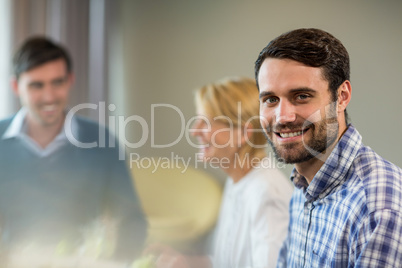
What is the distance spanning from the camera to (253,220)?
1.34 meters

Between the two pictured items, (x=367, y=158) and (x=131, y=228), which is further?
(x=131, y=228)

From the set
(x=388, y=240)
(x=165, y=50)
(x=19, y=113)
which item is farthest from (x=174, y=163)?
(x=388, y=240)

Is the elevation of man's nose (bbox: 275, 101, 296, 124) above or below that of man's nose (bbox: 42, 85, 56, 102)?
above

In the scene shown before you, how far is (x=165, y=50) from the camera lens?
55.1 inches

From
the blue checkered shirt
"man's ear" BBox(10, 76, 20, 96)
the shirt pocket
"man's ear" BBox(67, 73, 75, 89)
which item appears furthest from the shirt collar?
"man's ear" BBox(10, 76, 20, 96)

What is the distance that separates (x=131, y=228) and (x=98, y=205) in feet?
0.37

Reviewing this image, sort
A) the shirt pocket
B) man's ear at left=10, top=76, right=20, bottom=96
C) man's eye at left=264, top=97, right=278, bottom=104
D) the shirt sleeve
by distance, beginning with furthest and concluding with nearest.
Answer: man's ear at left=10, top=76, right=20, bottom=96
man's eye at left=264, top=97, right=278, bottom=104
the shirt pocket
the shirt sleeve

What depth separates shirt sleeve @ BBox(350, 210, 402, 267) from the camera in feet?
2.85

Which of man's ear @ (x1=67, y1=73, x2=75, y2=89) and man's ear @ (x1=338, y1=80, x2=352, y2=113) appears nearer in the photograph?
man's ear @ (x1=338, y1=80, x2=352, y2=113)

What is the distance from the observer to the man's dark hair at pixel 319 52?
1042mm

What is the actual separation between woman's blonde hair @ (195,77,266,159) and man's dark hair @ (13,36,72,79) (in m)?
0.39

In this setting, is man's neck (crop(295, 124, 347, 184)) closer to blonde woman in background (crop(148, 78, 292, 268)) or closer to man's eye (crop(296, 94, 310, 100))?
man's eye (crop(296, 94, 310, 100))

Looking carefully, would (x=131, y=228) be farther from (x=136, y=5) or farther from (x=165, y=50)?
(x=136, y=5)

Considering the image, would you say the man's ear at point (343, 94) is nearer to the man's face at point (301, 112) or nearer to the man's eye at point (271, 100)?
the man's face at point (301, 112)
